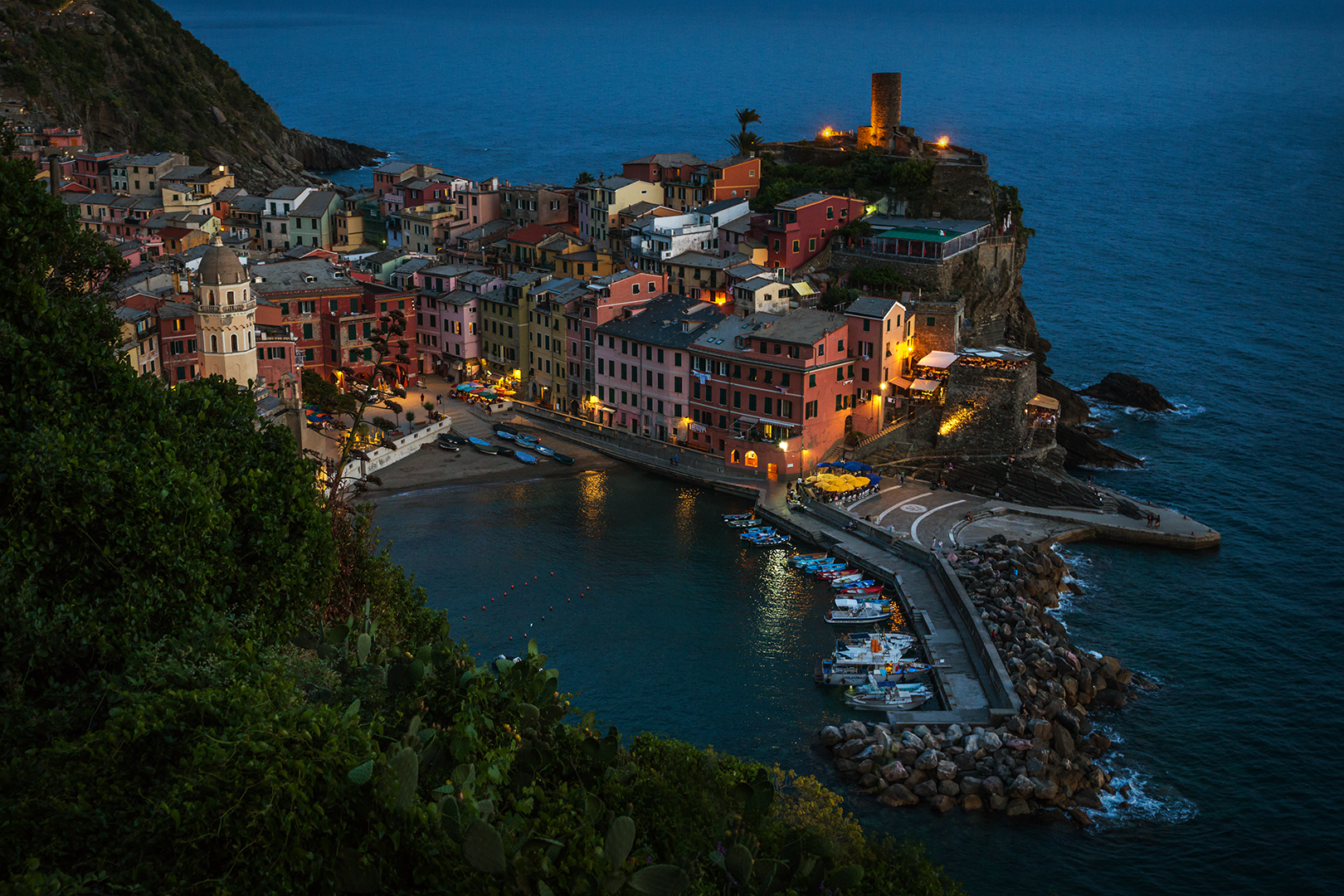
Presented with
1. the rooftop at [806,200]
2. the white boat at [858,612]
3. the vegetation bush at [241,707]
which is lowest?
the white boat at [858,612]

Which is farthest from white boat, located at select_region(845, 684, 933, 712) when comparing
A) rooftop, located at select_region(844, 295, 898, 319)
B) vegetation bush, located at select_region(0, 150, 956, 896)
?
rooftop, located at select_region(844, 295, 898, 319)

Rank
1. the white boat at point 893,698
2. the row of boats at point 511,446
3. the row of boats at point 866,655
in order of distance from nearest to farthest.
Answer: the white boat at point 893,698 < the row of boats at point 866,655 < the row of boats at point 511,446

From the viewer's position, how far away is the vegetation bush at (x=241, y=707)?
39.9 ft

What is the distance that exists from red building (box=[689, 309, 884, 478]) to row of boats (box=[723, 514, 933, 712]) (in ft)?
28.4

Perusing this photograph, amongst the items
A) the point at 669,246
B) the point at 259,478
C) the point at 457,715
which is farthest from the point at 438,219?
the point at 457,715

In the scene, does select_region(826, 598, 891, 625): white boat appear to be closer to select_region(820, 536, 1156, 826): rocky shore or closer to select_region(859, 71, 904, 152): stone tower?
select_region(820, 536, 1156, 826): rocky shore

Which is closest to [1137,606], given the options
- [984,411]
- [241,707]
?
[984,411]

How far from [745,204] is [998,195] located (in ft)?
44.7

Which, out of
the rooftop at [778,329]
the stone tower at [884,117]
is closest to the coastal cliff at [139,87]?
the stone tower at [884,117]

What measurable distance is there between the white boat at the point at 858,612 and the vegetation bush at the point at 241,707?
17.8 m

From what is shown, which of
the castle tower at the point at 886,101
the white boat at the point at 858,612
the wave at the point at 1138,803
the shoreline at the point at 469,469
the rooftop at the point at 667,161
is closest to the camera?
the wave at the point at 1138,803

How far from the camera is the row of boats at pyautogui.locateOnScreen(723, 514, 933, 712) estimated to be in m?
35.8

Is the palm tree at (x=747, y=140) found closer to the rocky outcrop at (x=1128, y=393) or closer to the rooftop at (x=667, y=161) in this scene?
the rooftop at (x=667, y=161)

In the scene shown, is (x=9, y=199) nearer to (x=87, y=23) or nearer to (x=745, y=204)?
(x=745, y=204)
